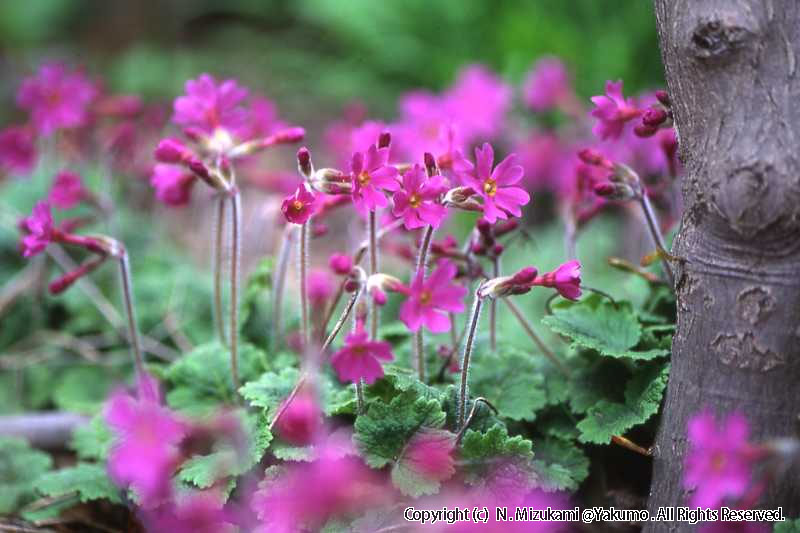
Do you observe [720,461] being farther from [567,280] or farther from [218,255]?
[218,255]

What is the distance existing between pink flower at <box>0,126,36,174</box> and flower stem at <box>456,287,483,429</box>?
1.91m

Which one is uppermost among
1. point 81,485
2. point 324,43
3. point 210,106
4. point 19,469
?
point 324,43

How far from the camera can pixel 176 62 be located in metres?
7.16

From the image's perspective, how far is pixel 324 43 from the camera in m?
7.96

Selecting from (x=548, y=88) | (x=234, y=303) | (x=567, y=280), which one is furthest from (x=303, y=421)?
(x=548, y=88)

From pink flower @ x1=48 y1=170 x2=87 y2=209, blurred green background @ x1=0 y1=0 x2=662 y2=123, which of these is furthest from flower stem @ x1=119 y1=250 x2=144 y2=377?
blurred green background @ x1=0 y1=0 x2=662 y2=123

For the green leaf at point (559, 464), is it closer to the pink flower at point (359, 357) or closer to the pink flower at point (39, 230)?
the pink flower at point (359, 357)

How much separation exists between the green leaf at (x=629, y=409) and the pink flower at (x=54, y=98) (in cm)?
196

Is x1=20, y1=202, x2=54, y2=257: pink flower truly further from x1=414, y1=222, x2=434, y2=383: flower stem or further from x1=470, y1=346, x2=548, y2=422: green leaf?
x1=470, y1=346, x2=548, y2=422: green leaf

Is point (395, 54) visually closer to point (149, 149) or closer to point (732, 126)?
point (149, 149)

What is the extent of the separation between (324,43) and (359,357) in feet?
22.3

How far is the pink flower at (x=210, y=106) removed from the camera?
83.3 inches

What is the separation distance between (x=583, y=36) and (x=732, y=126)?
411cm

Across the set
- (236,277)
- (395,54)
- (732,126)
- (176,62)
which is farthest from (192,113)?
(176,62)
